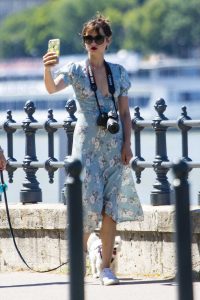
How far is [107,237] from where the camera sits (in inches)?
365

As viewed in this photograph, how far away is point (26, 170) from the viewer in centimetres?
1183

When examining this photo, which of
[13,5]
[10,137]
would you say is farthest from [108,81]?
[13,5]

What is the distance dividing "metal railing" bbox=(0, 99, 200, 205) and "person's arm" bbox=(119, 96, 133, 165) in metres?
1.28

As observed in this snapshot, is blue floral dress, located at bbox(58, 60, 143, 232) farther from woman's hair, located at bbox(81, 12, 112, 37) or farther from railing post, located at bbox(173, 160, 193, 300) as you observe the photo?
railing post, located at bbox(173, 160, 193, 300)

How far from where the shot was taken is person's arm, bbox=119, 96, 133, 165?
924 centimetres

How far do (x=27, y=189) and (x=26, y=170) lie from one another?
0.26 meters

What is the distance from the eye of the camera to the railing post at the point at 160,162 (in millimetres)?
10602

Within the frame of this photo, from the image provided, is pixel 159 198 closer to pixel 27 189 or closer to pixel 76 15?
pixel 27 189

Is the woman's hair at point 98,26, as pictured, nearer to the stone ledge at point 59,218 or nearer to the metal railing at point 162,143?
the stone ledge at point 59,218

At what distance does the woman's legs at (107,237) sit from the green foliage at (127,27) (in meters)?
99.5

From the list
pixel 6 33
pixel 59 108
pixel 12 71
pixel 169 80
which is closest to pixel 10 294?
pixel 59 108

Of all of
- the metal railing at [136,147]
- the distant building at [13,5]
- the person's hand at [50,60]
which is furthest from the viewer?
the distant building at [13,5]

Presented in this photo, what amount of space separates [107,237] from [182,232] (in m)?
3.20

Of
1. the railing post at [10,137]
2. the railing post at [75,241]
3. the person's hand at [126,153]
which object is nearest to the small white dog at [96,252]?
the person's hand at [126,153]
